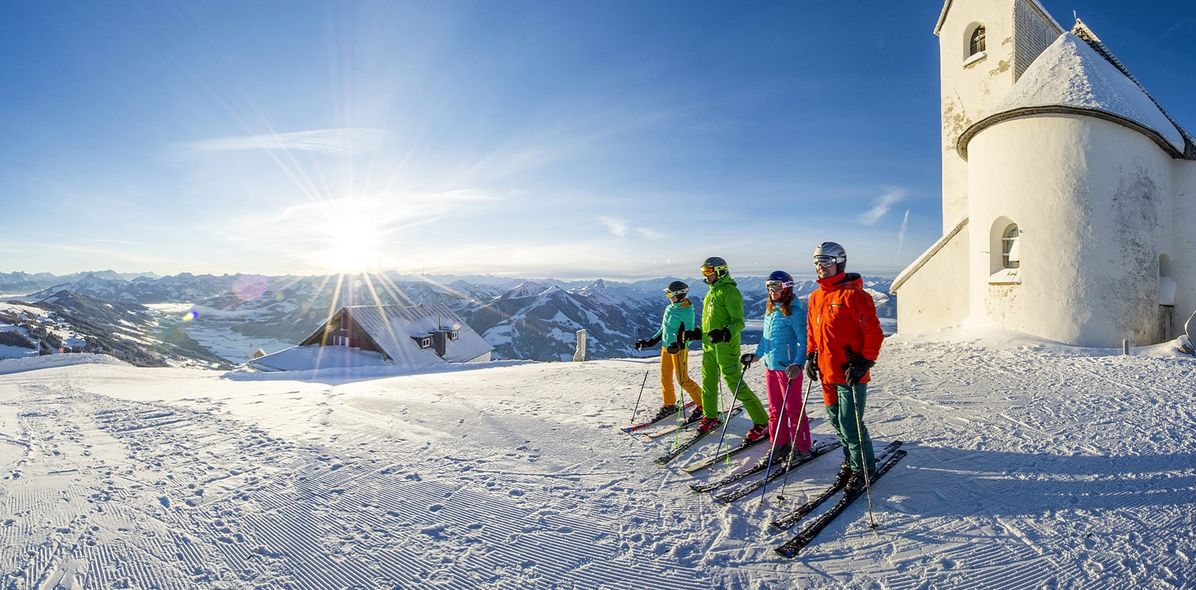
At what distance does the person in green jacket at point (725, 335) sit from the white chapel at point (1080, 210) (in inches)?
354

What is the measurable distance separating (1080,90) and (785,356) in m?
11.0

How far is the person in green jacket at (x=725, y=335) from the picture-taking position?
5098mm

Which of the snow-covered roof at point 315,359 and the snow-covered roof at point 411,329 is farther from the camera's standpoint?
the snow-covered roof at point 411,329

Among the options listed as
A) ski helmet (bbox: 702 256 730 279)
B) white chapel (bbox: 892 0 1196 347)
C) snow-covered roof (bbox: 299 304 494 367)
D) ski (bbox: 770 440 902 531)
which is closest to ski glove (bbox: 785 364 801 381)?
ski (bbox: 770 440 902 531)

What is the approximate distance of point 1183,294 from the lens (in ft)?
34.0

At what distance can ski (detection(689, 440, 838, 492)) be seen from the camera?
4191 millimetres

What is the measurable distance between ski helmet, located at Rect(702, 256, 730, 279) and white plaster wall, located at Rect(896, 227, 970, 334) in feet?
36.0

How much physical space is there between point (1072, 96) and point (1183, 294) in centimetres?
493

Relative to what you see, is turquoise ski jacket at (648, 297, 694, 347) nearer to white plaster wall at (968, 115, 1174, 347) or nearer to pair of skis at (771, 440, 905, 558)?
pair of skis at (771, 440, 905, 558)

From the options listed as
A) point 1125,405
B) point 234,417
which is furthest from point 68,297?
point 1125,405

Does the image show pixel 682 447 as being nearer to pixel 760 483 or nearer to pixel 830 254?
pixel 760 483

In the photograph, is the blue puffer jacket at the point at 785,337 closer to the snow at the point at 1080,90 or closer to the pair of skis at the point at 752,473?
the pair of skis at the point at 752,473

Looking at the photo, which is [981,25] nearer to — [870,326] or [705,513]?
[870,326]

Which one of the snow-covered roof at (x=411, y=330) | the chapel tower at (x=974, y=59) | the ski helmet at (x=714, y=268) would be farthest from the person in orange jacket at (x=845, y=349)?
the snow-covered roof at (x=411, y=330)
